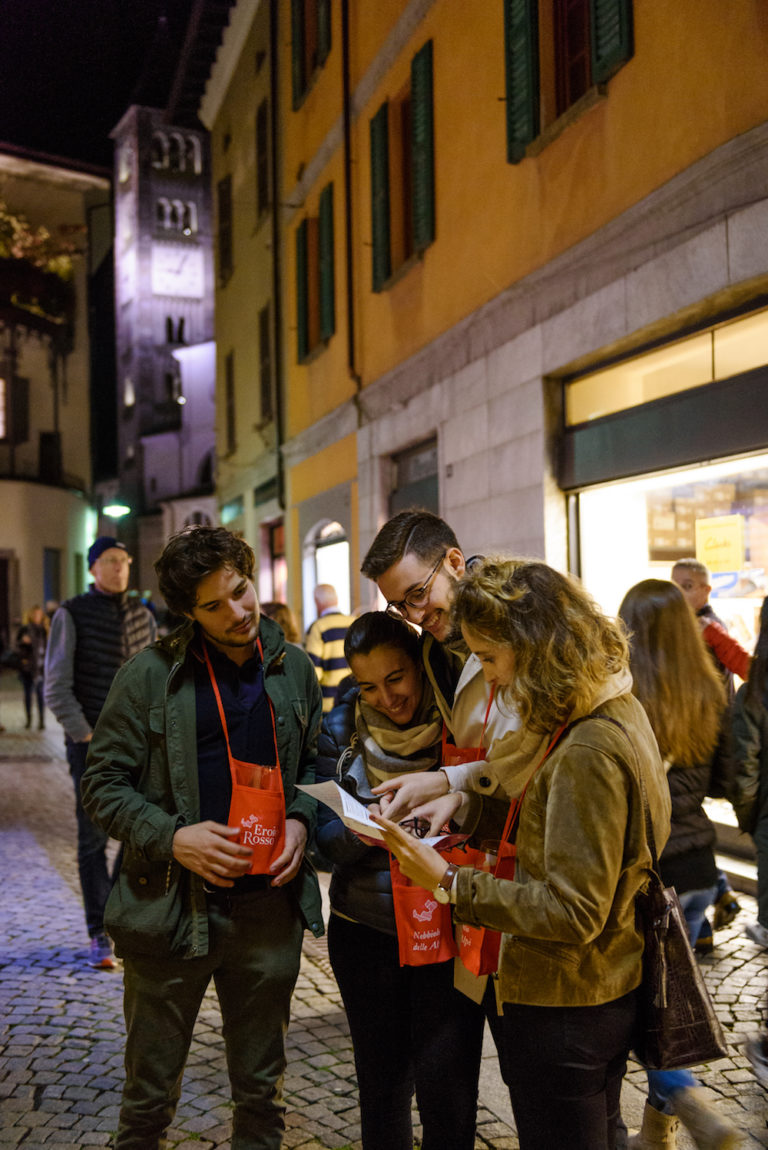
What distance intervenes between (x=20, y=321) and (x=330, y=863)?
36597 millimetres

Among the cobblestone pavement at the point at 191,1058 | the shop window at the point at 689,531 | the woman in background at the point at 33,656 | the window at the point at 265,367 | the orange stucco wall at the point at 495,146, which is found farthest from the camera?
the woman in background at the point at 33,656

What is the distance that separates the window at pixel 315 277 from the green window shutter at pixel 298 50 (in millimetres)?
1824

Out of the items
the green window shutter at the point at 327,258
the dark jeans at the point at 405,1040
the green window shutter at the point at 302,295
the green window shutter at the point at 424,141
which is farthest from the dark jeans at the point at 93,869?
the green window shutter at the point at 302,295

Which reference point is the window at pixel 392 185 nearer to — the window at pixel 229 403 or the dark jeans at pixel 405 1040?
the window at pixel 229 403

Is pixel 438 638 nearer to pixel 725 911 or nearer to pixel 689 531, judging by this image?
pixel 725 911

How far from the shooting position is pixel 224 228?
18.5 metres

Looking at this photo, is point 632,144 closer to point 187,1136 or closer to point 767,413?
point 767,413

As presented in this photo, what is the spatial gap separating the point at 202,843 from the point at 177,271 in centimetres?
3576

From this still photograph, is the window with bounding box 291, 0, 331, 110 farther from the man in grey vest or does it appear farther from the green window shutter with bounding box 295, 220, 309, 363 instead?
the man in grey vest

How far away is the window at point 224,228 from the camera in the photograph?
18141 millimetres

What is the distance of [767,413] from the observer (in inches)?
213

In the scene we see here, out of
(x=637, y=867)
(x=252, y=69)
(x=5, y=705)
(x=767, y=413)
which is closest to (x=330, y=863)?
(x=637, y=867)

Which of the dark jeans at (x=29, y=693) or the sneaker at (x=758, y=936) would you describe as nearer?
the sneaker at (x=758, y=936)

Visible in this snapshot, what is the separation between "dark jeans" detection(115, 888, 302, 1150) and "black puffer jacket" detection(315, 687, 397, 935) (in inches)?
10.2
